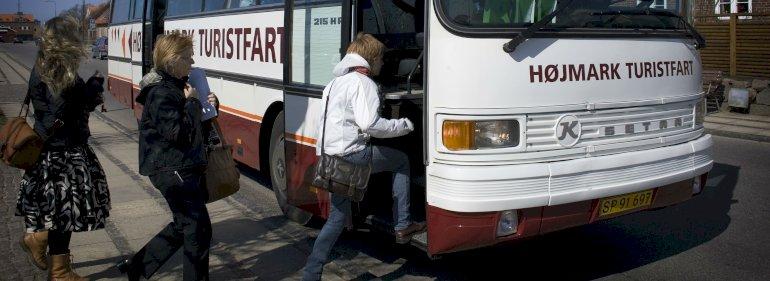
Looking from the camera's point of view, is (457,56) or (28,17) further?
(28,17)

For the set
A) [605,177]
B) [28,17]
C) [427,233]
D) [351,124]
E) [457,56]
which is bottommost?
[427,233]

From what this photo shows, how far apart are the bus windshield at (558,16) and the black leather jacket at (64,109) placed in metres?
2.33

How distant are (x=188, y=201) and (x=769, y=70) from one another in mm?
15644

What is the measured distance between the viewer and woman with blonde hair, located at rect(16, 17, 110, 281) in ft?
15.3

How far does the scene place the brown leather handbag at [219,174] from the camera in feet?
15.6

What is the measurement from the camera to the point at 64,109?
469 centimetres

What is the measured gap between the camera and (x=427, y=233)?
Result: 4770mm

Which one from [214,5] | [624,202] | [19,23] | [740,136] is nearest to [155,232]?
[214,5]

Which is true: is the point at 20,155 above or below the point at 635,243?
above

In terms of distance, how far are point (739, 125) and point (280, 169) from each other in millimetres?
10481

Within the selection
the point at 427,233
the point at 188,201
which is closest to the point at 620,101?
the point at 427,233

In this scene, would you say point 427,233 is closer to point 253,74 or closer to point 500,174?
point 500,174

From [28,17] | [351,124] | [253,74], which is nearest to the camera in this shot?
[351,124]

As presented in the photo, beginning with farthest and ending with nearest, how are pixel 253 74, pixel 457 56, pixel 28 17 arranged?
pixel 28 17 → pixel 253 74 → pixel 457 56
